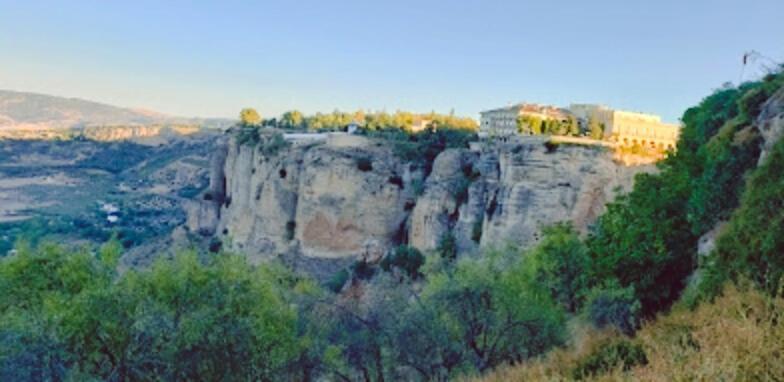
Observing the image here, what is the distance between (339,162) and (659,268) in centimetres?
2611

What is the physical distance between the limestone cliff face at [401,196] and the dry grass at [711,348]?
20789 mm

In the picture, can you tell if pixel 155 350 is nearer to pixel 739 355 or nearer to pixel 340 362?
pixel 340 362

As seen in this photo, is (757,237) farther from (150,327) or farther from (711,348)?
(150,327)

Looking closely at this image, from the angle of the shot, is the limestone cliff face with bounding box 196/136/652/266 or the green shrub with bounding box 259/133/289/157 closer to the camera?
the limestone cliff face with bounding box 196/136/652/266

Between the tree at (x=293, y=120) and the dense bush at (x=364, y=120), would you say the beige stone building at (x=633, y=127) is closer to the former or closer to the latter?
the dense bush at (x=364, y=120)

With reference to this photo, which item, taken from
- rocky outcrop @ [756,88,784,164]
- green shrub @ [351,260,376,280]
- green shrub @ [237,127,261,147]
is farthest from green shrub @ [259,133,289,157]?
rocky outcrop @ [756,88,784,164]

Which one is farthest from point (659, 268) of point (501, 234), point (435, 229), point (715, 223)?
point (435, 229)

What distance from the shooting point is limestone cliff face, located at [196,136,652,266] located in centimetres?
2983

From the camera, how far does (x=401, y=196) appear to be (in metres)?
38.4

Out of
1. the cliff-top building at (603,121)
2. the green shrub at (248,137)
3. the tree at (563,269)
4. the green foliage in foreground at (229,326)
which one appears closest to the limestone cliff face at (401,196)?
the green shrub at (248,137)

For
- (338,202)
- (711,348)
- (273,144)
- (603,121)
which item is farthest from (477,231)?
(711,348)

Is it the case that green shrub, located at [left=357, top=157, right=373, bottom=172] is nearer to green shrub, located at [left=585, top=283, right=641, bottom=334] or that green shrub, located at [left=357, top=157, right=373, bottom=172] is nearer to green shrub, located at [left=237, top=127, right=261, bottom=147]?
green shrub, located at [left=237, top=127, right=261, bottom=147]

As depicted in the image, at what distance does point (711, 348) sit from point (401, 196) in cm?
3229

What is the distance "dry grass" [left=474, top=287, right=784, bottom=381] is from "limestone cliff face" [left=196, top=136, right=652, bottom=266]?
2079 cm
